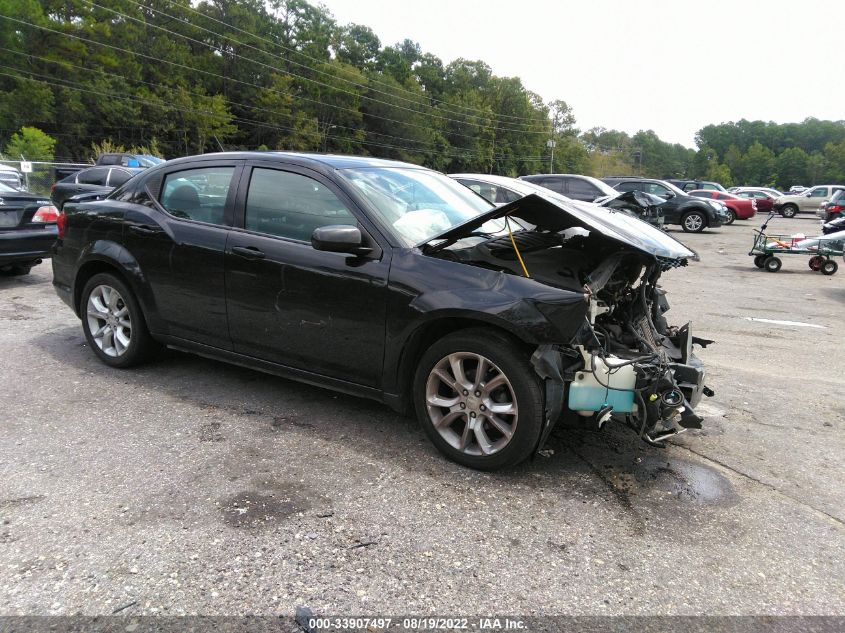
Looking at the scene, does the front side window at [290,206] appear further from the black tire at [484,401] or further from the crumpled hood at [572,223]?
the black tire at [484,401]

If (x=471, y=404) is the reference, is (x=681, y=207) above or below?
above

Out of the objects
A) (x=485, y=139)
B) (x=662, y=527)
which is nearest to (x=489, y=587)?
(x=662, y=527)

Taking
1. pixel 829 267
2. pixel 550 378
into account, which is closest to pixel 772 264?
pixel 829 267

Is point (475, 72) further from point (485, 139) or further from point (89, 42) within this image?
point (89, 42)

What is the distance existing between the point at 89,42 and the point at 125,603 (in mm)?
67801

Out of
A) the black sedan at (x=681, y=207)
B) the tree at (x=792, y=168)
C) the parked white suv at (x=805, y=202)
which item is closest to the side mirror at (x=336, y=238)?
the black sedan at (x=681, y=207)

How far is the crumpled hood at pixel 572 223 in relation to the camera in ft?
11.0

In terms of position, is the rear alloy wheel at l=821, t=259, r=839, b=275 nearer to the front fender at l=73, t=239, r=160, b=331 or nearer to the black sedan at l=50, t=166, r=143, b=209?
the front fender at l=73, t=239, r=160, b=331

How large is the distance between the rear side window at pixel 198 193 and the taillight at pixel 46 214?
4.62 m

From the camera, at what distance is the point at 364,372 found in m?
3.78

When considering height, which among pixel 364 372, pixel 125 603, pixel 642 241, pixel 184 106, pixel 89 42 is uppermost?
pixel 89 42

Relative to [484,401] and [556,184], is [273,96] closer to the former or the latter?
[556,184]

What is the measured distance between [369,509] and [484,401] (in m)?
0.83

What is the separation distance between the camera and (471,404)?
3.42 meters
